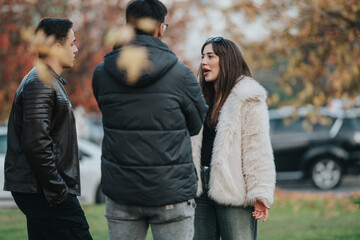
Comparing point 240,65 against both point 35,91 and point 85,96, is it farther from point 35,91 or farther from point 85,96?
point 85,96

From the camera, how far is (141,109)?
258cm

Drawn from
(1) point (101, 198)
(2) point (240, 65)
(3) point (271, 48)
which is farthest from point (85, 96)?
(2) point (240, 65)

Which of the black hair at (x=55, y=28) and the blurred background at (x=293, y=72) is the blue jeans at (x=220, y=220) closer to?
the black hair at (x=55, y=28)

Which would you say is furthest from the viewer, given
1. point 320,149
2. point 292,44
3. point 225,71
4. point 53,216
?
point 320,149

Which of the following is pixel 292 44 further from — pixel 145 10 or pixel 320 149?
pixel 145 10

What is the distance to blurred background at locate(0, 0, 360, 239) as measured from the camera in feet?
25.7

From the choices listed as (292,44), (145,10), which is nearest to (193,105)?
(145,10)

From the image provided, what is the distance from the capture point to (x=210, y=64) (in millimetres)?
3535

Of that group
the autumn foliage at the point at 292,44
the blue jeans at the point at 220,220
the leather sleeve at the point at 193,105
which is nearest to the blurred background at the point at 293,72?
the autumn foliage at the point at 292,44

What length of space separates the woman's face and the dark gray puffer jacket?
883mm

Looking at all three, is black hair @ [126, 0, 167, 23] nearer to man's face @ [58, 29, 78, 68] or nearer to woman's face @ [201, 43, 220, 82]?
man's face @ [58, 29, 78, 68]

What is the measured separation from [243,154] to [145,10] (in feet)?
3.90

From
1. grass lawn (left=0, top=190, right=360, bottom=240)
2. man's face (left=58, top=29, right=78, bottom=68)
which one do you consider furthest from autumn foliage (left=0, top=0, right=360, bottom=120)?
man's face (left=58, top=29, right=78, bottom=68)

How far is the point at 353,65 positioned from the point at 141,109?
20.3 feet
